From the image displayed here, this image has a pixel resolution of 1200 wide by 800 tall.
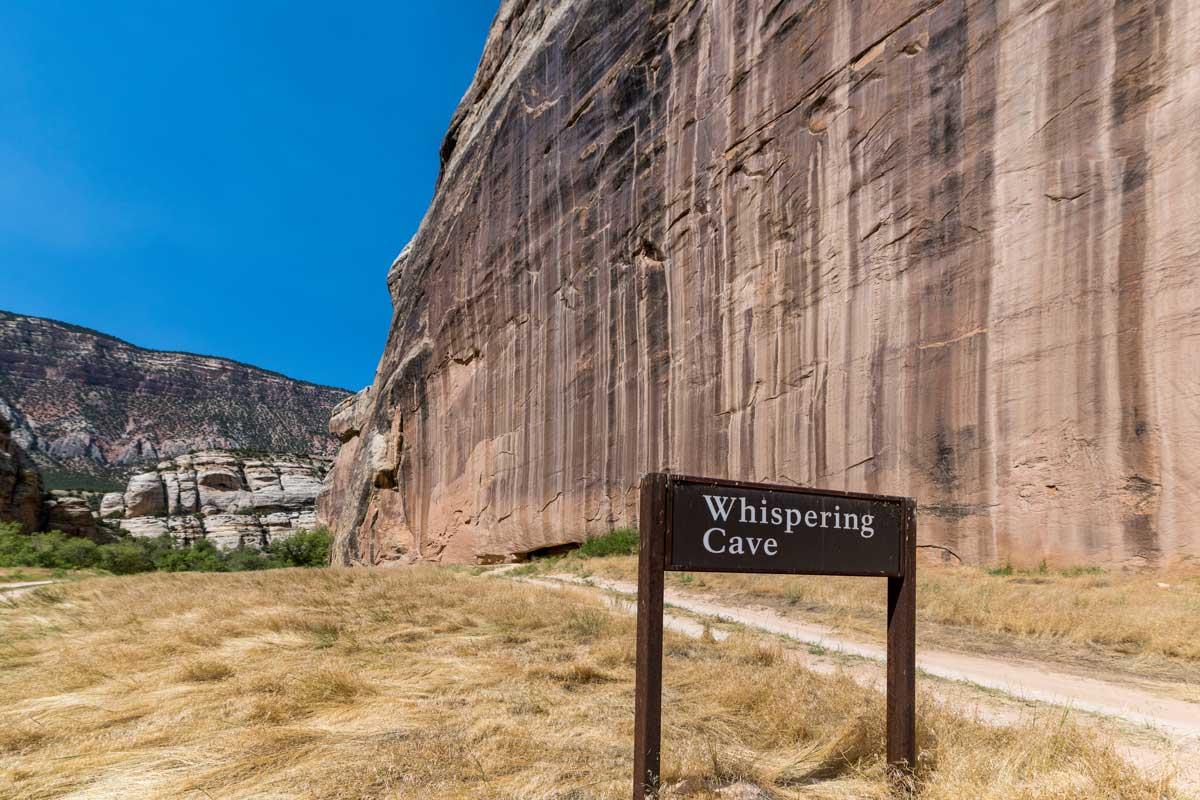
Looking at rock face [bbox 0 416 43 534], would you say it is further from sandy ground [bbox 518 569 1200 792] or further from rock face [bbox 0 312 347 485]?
sandy ground [bbox 518 569 1200 792]

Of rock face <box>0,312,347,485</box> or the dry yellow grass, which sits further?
rock face <box>0,312,347,485</box>

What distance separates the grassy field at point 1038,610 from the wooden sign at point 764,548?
429 cm

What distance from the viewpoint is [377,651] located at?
7000 mm

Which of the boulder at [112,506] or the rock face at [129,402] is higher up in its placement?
the rock face at [129,402]

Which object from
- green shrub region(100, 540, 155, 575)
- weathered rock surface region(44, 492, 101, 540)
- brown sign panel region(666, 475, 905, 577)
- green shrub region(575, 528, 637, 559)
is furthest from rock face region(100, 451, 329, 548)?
brown sign panel region(666, 475, 905, 577)

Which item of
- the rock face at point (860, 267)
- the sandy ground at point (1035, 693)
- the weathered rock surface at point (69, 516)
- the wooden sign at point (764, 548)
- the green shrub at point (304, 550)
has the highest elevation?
the rock face at point (860, 267)

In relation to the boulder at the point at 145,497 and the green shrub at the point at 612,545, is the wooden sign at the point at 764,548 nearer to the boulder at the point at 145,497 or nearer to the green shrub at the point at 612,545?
the green shrub at the point at 612,545

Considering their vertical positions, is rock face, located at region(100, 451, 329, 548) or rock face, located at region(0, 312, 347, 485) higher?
rock face, located at region(0, 312, 347, 485)

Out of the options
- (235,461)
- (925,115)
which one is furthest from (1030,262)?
(235,461)

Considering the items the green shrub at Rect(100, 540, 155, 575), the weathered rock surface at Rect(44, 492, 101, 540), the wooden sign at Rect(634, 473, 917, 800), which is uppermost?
the wooden sign at Rect(634, 473, 917, 800)

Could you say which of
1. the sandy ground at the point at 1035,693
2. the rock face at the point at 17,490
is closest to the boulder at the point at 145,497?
the rock face at the point at 17,490

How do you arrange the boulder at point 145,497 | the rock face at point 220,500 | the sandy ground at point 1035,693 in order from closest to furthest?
the sandy ground at point 1035,693, the rock face at point 220,500, the boulder at point 145,497

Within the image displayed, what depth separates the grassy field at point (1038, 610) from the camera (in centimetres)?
736

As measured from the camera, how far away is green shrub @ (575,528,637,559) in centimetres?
2177
